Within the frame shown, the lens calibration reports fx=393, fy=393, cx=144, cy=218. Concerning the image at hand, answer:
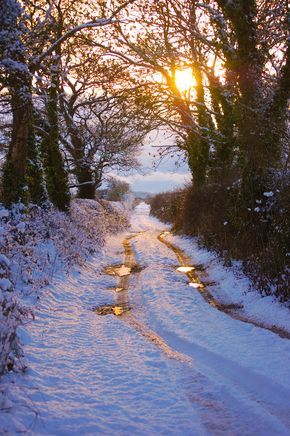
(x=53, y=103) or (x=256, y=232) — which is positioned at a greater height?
(x=53, y=103)

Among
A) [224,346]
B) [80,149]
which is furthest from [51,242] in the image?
[80,149]

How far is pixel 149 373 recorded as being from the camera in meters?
4.89

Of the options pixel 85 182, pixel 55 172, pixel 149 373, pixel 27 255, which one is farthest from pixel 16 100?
pixel 85 182

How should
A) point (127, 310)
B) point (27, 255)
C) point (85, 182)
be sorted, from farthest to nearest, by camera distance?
point (85, 182) < point (27, 255) < point (127, 310)

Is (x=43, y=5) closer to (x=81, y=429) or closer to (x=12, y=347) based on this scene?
(x=12, y=347)

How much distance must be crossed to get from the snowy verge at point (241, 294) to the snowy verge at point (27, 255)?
12.3ft

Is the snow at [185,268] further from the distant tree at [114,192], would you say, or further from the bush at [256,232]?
the distant tree at [114,192]

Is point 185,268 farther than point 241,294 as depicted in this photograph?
Yes

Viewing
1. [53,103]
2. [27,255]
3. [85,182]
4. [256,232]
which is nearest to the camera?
[27,255]

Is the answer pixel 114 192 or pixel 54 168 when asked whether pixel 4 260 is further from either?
pixel 114 192

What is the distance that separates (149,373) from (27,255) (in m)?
4.70

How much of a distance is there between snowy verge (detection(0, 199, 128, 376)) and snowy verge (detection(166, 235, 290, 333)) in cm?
376

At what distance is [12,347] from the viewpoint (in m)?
4.40

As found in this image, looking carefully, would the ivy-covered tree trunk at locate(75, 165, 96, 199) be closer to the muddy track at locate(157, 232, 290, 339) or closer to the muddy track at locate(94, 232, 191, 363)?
the muddy track at locate(94, 232, 191, 363)
